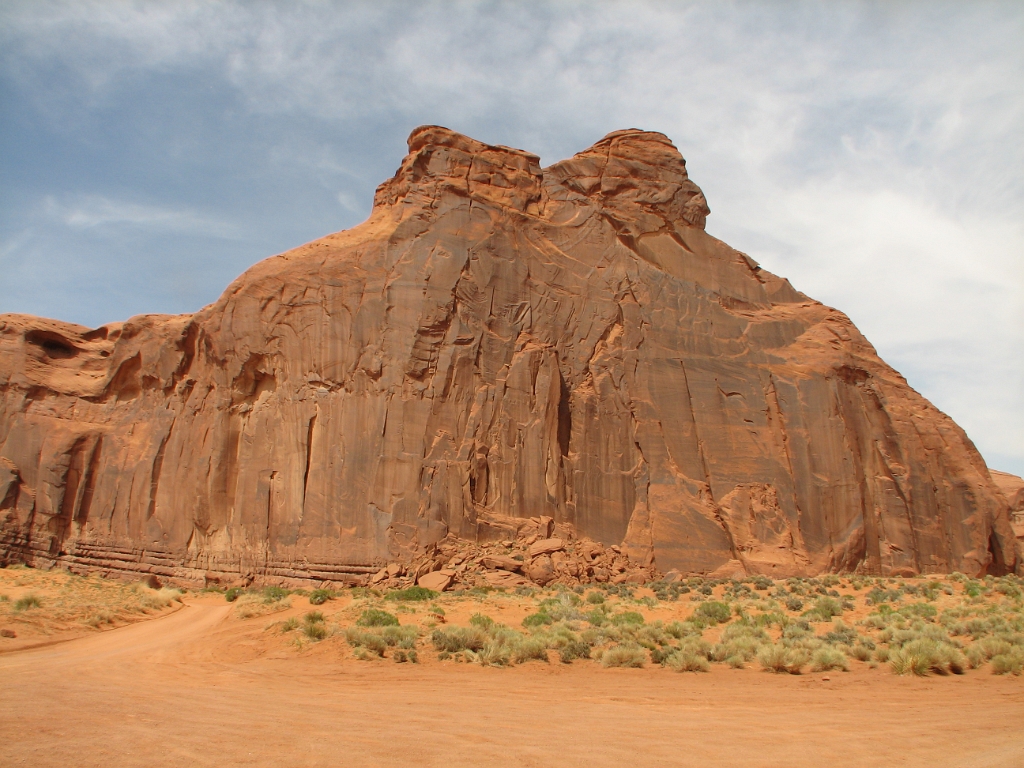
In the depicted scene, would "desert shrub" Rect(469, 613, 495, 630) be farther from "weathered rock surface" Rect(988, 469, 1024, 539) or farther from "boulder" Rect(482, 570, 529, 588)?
"weathered rock surface" Rect(988, 469, 1024, 539)

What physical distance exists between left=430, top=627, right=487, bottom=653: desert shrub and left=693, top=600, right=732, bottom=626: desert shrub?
652 centimetres

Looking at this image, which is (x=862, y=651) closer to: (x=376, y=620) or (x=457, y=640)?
(x=457, y=640)

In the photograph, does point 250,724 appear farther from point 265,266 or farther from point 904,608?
point 265,266

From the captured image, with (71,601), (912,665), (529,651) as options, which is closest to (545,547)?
(529,651)

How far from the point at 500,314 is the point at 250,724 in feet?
80.2

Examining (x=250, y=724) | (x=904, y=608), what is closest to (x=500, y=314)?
(x=904, y=608)

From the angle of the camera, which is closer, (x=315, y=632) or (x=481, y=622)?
(x=315, y=632)

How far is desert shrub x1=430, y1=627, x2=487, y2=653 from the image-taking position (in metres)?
14.3

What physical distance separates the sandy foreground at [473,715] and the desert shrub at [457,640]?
99 centimetres

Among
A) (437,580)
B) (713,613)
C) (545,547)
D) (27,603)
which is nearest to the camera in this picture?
(713,613)

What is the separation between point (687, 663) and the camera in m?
13.4

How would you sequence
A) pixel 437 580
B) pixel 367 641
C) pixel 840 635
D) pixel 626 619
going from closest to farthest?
pixel 367 641 → pixel 840 635 → pixel 626 619 → pixel 437 580

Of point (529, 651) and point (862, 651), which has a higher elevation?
point (862, 651)

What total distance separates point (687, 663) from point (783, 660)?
1.67 m
